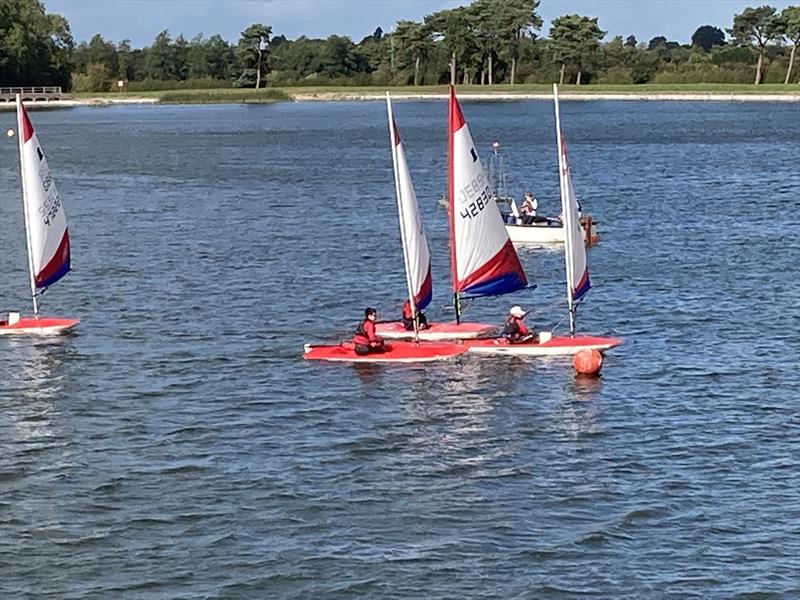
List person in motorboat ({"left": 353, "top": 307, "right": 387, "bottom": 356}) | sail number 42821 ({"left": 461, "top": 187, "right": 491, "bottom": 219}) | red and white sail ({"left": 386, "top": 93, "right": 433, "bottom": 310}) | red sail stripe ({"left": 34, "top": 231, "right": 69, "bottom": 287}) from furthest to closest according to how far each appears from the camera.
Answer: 1. red sail stripe ({"left": 34, "top": 231, "right": 69, "bottom": 287})
2. sail number 42821 ({"left": 461, "top": 187, "right": 491, "bottom": 219})
3. red and white sail ({"left": 386, "top": 93, "right": 433, "bottom": 310})
4. person in motorboat ({"left": 353, "top": 307, "right": 387, "bottom": 356})

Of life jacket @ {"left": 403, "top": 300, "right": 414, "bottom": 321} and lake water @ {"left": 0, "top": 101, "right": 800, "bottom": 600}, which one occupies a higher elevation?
life jacket @ {"left": 403, "top": 300, "right": 414, "bottom": 321}

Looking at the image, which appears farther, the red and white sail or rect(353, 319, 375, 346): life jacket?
the red and white sail

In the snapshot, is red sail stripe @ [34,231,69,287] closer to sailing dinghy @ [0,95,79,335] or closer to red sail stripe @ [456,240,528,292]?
sailing dinghy @ [0,95,79,335]

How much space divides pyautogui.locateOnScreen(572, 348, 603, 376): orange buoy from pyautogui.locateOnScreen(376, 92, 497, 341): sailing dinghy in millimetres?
4668

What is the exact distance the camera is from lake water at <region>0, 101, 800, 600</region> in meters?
29.3

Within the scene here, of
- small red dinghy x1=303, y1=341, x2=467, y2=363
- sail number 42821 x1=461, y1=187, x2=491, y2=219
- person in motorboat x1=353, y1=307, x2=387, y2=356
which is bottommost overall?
small red dinghy x1=303, y1=341, x2=467, y2=363

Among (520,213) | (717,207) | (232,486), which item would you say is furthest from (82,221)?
(232,486)

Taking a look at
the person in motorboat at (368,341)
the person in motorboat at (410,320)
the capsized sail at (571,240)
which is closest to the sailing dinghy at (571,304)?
the capsized sail at (571,240)

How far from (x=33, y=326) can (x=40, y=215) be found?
3801 millimetres

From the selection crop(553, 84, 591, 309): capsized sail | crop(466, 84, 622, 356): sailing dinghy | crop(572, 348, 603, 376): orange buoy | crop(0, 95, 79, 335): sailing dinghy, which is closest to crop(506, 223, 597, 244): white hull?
crop(553, 84, 591, 309): capsized sail

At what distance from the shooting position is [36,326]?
4966cm

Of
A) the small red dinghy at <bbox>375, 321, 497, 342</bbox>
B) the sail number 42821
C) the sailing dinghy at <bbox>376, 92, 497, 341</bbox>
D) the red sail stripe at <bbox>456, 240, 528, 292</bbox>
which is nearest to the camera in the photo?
the sailing dinghy at <bbox>376, 92, 497, 341</bbox>

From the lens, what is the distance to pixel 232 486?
3406 centimetres

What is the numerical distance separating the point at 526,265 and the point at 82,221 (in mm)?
30675
